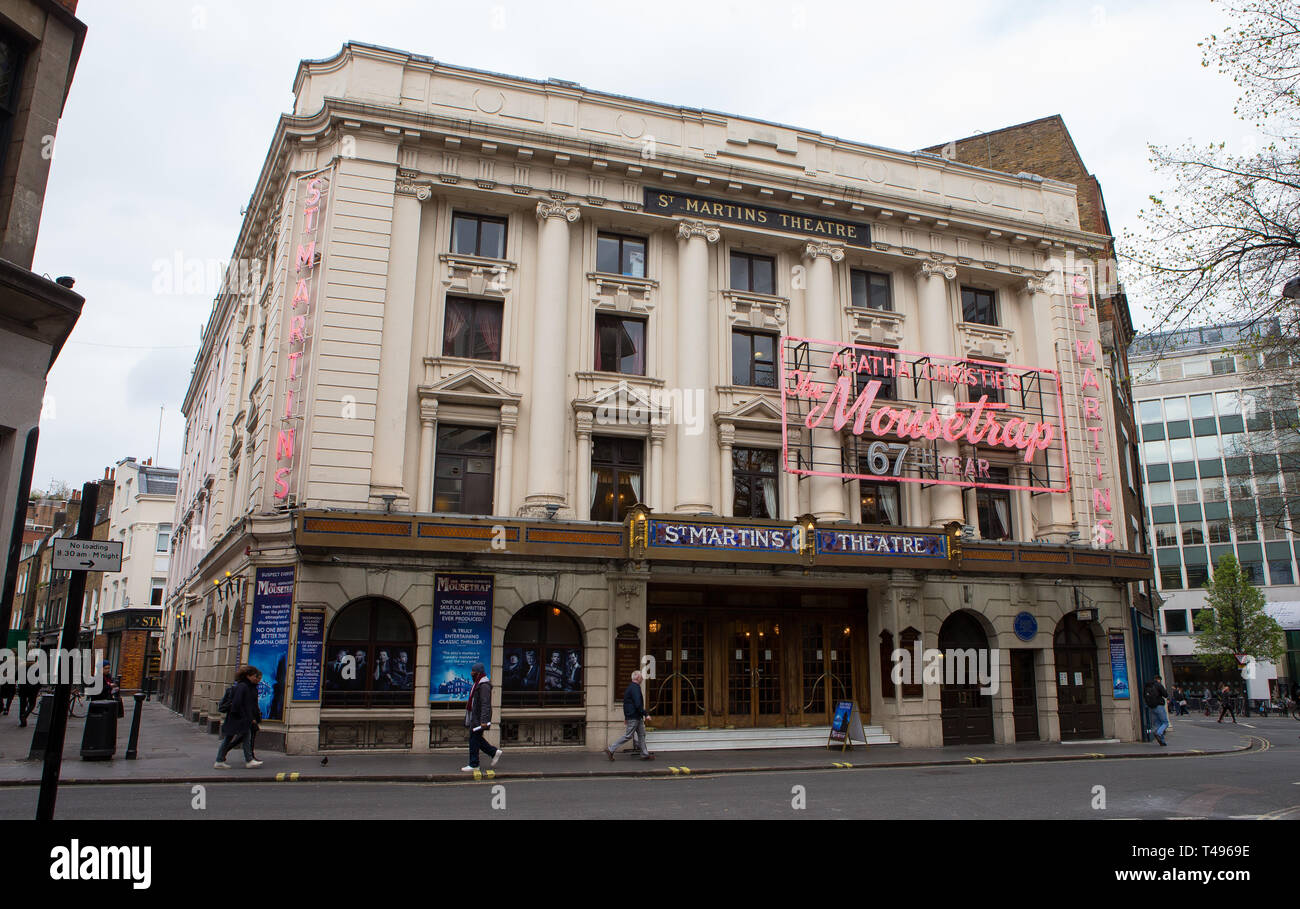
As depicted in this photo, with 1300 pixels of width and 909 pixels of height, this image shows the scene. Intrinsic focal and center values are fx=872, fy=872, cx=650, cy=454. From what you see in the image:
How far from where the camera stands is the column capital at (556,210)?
920 inches

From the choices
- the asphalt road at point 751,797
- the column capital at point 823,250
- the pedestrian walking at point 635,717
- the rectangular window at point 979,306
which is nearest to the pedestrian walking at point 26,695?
the asphalt road at point 751,797

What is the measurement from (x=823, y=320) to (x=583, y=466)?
8389 millimetres

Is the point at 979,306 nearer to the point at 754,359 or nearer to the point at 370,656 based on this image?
the point at 754,359

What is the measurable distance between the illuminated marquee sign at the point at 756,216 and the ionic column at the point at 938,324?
7.44ft

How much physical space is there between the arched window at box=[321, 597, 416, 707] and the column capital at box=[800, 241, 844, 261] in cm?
1511

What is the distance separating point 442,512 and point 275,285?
A: 8.30 metres

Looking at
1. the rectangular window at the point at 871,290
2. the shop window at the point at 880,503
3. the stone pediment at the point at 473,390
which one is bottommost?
the shop window at the point at 880,503

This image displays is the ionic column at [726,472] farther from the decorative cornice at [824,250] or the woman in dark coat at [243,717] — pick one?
the woman in dark coat at [243,717]

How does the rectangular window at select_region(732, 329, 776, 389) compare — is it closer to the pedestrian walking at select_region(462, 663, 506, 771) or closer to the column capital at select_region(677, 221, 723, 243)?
the column capital at select_region(677, 221, 723, 243)

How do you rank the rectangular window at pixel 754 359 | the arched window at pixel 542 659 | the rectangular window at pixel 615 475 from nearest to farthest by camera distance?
the arched window at pixel 542 659 → the rectangular window at pixel 615 475 → the rectangular window at pixel 754 359

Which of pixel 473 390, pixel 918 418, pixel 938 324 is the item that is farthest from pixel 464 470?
pixel 938 324

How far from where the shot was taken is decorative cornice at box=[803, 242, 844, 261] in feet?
83.9

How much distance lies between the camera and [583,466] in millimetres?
22406
